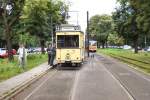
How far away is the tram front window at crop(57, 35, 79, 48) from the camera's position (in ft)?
129

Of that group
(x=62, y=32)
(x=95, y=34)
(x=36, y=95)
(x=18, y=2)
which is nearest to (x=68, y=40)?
(x=62, y=32)

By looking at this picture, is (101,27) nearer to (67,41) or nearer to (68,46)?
(67,41)

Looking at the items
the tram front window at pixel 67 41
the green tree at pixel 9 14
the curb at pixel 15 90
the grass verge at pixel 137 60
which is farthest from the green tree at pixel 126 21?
the curb at pixel 15 90

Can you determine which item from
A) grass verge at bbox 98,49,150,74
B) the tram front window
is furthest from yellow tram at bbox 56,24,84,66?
grass verge at bbox 98,49,150,74

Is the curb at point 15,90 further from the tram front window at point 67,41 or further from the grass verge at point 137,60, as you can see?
the tram front window at point 67,41

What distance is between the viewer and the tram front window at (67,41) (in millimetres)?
39250

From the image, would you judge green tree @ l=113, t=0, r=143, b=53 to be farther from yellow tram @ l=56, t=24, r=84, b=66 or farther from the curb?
the curb

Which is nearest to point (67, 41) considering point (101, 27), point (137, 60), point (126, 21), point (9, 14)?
point (9, 14)

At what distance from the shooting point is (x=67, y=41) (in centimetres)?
3944

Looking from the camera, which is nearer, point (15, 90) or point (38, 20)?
point (15, 90)

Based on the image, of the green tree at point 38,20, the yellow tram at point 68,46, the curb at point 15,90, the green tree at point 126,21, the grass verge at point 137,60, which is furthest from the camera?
the green tree at point 126,21

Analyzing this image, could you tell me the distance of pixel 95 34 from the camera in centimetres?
17950

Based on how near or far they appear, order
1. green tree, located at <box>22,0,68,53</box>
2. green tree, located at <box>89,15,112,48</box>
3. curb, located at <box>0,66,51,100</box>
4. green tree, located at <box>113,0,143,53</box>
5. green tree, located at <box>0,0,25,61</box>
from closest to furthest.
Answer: curb, located at <box>0,66,51,100</box> → green tree, located at <box>0,0,25,61</box> → green tree, located at <box>22,0,68,53</box> → green tree, located at <box>113,0,143,53</box> → green tree, located at <box>89,15,112,48</box>

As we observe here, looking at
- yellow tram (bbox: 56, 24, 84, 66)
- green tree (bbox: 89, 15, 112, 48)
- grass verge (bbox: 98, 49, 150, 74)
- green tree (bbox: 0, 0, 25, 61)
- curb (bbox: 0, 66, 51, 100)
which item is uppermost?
green tree (bbox: 89, 15, 112, 48)
